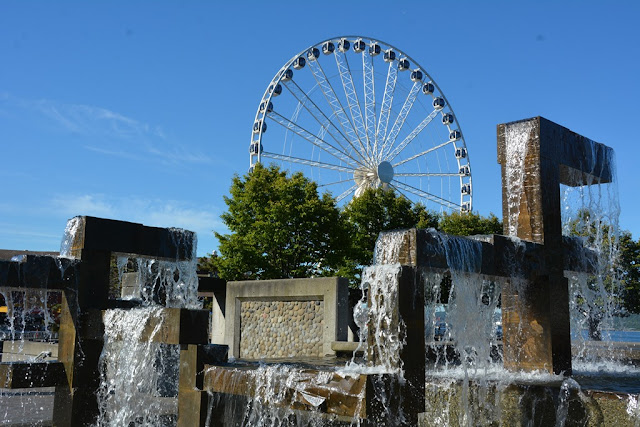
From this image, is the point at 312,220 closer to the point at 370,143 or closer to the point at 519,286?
the point at 370,143

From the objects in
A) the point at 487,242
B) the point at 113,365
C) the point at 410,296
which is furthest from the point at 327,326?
the point at 410,296

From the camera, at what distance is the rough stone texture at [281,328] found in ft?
47.3

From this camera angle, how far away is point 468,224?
40.7 m

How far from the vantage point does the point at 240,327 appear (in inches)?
664

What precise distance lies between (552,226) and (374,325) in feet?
11.2

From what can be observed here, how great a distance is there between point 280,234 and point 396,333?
25.0 m

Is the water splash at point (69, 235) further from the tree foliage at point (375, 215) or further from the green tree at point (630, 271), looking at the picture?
the green tree at point (630, 271)

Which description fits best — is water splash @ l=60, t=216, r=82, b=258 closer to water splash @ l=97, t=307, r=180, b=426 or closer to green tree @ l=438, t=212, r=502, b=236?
water splash @ l=97, t=307, r=180, b=426

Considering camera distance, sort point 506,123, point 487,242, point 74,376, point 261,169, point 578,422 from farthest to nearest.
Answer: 1. point 261,169
2. point 506,123
3. point 74,376
4. point 487,242
5. point 578,422

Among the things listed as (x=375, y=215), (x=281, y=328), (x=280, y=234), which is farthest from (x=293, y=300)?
(x=375, y=215)

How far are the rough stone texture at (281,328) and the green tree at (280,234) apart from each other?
13.3 metres

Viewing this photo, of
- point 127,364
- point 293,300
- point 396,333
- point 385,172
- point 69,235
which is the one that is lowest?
point 127,364

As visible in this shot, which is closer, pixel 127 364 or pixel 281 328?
pixel 127 364

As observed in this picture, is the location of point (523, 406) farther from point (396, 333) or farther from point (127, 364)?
point (127, 364)
